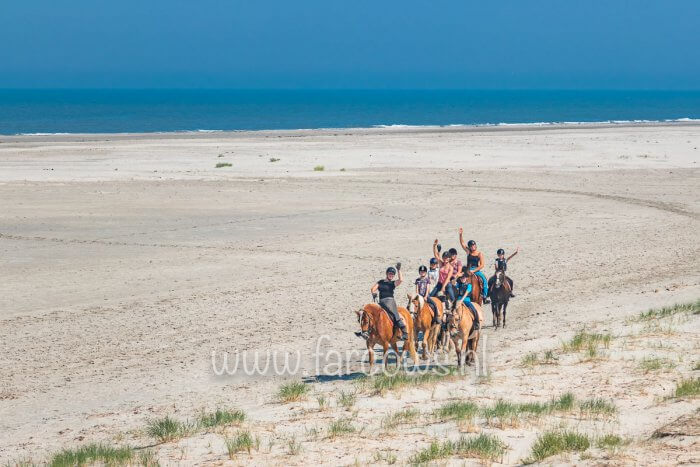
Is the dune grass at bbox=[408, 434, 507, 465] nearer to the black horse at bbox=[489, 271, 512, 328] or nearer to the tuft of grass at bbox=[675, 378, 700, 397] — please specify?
the tuft of grass at bbox=[675, 378, 700, 397]

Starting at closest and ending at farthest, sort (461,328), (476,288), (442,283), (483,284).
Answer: (461,328)
(442,283)
(476,288)
(483,284)

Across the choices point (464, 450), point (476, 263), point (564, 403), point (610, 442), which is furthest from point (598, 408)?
point (476, 263)

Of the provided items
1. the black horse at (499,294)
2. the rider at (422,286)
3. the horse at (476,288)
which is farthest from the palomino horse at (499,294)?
the rider at (422,286)

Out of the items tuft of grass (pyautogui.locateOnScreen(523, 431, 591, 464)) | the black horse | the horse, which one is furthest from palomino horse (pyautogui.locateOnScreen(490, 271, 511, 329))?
tuft of grass (pyautogui.locateOnScreen(523, 431, 591, 464))

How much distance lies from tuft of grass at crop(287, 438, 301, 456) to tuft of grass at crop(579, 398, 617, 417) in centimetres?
360

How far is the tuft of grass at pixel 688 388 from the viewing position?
41.2ft

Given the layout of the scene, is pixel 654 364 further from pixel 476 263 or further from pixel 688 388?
pixel 476 263

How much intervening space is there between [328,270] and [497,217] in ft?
38.0

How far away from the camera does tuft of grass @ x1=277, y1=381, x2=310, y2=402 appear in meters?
13.8

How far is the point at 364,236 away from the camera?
3086 cm

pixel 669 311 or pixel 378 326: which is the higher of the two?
pixel 378 326

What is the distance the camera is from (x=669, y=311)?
18500 millimetres

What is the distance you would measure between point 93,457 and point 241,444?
1714mm

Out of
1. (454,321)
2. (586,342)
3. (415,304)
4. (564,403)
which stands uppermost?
(415,304)
